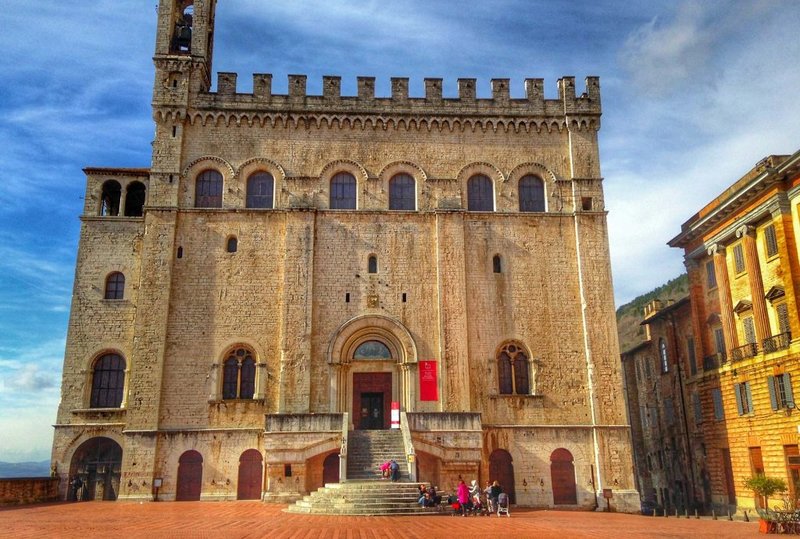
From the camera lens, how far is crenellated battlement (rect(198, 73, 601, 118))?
108ft

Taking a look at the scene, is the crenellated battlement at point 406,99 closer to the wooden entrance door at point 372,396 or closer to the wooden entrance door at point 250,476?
the wooden entrance door at point 372,396

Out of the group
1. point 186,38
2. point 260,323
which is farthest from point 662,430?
point 186,38

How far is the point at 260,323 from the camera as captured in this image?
100 ft

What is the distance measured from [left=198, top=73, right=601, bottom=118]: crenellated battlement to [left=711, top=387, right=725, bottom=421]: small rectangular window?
1525 centimetres

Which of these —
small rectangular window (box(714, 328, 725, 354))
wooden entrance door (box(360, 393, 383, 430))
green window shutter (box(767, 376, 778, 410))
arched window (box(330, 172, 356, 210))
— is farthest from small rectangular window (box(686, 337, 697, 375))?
arched window (box(330, 172, 356, 210))

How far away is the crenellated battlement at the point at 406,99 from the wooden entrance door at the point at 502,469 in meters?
16.4

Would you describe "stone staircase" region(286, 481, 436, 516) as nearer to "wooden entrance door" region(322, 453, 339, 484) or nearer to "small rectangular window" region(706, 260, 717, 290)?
"wooden entrance door" region(322, 453, 339, 484)

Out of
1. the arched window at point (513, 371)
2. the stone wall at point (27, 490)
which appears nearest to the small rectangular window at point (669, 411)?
the arched window at point (513, 371)

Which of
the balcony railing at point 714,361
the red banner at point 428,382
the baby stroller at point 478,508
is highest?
the balcony railing at point 714,361

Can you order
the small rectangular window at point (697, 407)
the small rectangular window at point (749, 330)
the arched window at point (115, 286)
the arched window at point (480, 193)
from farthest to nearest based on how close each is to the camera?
the small rectangular window at point (697, 407)
the arched window at point (480, 193)
the arched window at point (115, 286)
the small rectangular window at point (749, 330)

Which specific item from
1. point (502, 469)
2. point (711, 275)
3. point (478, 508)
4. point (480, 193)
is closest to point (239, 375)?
point (502, 469)

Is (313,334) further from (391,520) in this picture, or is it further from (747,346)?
(747,346)

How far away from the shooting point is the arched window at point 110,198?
1322 inches

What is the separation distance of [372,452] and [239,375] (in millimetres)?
7512
